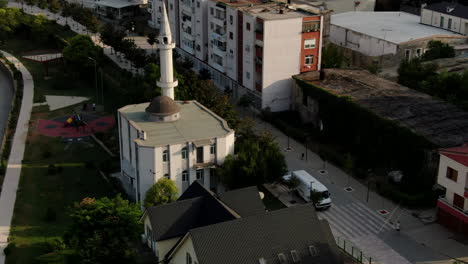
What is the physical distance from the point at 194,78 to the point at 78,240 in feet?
91.7

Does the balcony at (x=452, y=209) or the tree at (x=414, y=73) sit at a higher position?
the tree at (x=414, y=73)

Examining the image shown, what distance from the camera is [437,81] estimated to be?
68.2 meters

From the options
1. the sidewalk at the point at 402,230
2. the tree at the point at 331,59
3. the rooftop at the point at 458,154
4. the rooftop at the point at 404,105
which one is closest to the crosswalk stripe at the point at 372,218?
the sidewalk at the point at 402,230

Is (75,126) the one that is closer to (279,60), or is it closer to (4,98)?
(4,98)

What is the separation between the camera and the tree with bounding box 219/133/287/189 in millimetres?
51469

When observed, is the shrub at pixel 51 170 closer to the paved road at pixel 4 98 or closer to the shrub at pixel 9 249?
the paved road at pixel 4 98

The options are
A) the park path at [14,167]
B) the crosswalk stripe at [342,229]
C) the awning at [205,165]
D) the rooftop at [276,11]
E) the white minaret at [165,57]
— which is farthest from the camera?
the rooftop at [276,11]

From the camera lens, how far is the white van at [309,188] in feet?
166

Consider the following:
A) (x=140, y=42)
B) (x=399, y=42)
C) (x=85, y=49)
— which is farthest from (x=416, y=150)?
(x=140, y=42)

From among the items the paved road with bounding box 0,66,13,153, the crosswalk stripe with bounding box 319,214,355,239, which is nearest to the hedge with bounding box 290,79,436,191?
the crosswalk stripe with bounding box 319,214,355,239

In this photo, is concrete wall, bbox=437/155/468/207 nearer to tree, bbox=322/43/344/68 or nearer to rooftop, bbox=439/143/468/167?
rooftop, bbox=439/143/468/167

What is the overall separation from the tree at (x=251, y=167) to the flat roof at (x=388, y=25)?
37.4 meters

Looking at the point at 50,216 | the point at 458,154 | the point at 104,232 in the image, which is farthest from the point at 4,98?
the point at 458,154

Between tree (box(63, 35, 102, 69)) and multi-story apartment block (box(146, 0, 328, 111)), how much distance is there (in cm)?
1779
